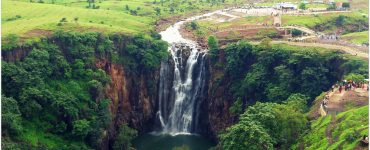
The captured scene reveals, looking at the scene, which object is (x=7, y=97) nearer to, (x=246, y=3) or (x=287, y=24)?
(x=287, y=24)

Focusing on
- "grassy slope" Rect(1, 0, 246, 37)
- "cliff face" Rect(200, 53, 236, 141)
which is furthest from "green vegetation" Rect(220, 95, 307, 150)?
"grassy slope" Rect(1, 0, 246, 37)

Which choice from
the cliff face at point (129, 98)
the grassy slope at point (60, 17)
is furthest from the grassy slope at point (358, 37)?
the grassy slope at point (60, 17)

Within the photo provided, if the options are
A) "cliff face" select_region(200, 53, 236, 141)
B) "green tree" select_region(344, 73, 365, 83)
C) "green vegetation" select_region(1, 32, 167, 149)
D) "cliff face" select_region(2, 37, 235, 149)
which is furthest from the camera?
"cliff face" select_region(200, 53, 236, 141)

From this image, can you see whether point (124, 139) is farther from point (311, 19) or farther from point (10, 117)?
point (311, 19)

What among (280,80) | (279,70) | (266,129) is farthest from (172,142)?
(266,129)

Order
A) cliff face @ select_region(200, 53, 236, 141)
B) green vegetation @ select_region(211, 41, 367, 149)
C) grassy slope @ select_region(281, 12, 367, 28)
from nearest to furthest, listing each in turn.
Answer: green vegetation @ select_region(211, 41, 367, 149) < cliff face @ select_region(200, 53, 236, 141) < grassy slope @ select_region(281, 12, 367, 28)

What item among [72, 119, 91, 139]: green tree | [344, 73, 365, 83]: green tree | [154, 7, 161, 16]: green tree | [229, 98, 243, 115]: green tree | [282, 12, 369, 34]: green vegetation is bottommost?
[72, 119, 91, 139]: green tree

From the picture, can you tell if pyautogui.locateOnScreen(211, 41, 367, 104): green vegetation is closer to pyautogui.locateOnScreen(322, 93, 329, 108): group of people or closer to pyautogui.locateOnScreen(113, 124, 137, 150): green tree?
pyautogui.locateOnScreen(322, 93, 329, 108): group of people
